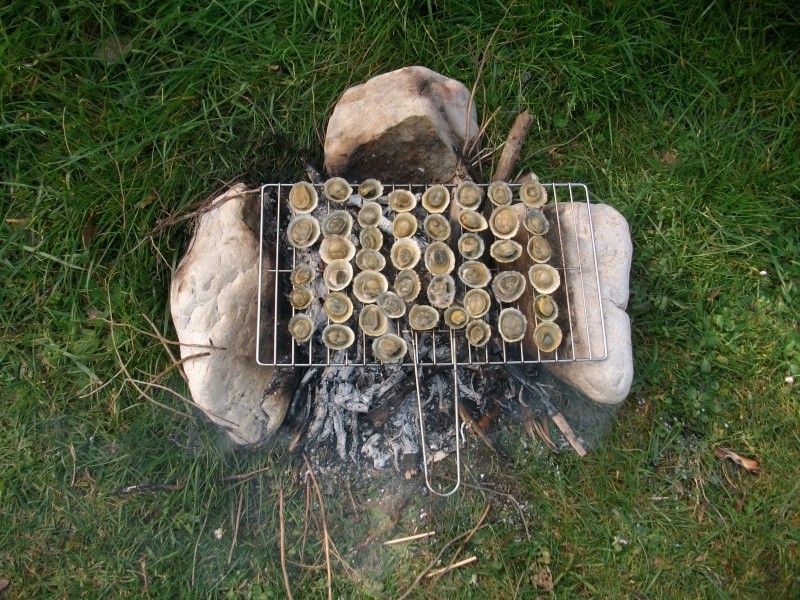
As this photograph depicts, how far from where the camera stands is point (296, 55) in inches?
140

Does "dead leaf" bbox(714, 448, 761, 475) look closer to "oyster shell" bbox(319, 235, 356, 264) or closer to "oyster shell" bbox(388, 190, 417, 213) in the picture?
"oyster shell" bbox(388, 190, 417, 213)

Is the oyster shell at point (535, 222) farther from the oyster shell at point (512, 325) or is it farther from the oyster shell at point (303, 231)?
the oyster shell at point (303, 231)

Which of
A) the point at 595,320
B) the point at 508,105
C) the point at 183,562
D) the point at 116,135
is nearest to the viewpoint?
the point at 595,320

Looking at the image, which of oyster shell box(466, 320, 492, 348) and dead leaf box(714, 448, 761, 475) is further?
dead leaf box(714, 448, 761, 475)

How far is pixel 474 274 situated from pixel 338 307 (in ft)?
2.25

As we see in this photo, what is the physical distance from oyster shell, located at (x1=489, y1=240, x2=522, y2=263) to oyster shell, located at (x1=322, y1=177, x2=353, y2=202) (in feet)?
2.59

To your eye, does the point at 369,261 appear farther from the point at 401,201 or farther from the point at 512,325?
the point at 512,325

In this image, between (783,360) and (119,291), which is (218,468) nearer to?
(119,291)

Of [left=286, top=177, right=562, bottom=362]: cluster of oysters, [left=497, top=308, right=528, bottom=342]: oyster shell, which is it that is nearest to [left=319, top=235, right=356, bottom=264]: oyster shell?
[left=286, top=177, right=562, bottom=362]: cluster of oysters

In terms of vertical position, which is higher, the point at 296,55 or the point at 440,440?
the point at 296,55

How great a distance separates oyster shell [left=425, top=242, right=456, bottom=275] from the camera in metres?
2.95

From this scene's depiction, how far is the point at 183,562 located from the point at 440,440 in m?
1.52

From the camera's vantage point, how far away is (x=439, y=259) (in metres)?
2.94

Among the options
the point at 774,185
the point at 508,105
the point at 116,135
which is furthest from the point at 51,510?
the point at 774,185
